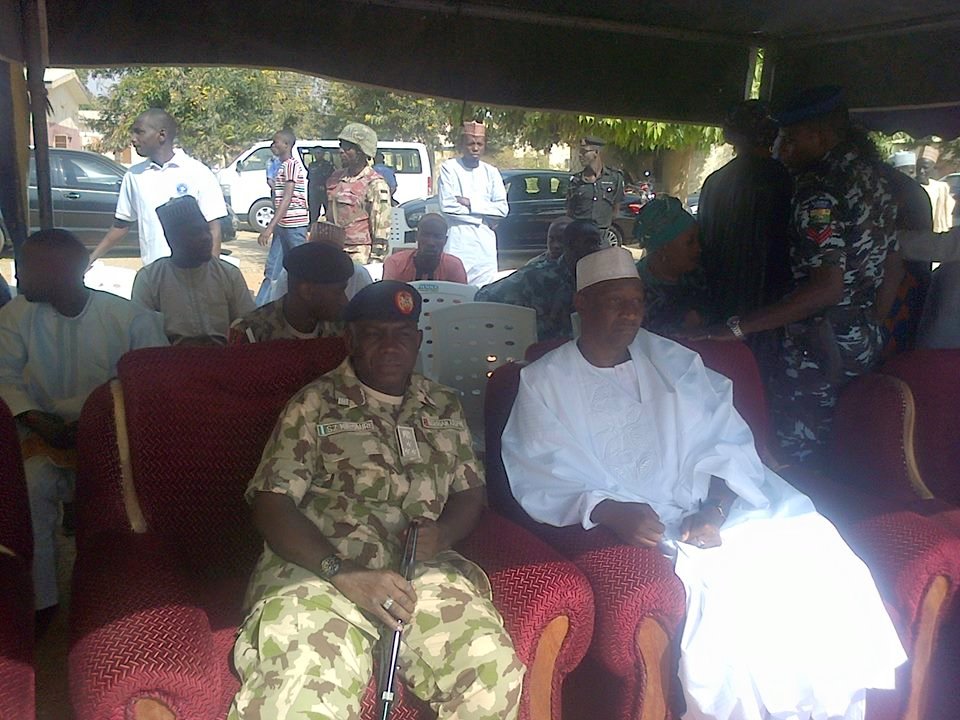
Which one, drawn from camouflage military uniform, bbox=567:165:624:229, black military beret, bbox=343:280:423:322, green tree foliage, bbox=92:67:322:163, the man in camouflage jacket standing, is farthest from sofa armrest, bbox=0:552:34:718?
green tree foliage, bbox=92:67:322:163

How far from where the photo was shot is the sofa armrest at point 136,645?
68.8 inches

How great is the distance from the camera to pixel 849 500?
294 centimetres

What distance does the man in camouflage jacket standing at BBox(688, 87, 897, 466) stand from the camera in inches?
122

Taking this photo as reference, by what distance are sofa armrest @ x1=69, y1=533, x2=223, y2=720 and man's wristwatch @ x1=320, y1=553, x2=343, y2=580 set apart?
0.99 feet

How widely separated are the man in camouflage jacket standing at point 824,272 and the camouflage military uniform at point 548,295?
108 centimetres

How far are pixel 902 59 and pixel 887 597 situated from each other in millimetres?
3895

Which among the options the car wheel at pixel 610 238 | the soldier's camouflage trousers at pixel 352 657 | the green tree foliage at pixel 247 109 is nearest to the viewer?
the soldier's camouflage trousers at pixel 352 657

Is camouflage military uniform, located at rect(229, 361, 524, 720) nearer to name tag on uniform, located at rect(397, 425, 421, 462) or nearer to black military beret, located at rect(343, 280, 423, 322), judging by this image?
name tag on uniform, located at rect(397, 425, 421, 462)

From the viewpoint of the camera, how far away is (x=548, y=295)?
420cm

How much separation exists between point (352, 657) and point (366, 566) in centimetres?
26

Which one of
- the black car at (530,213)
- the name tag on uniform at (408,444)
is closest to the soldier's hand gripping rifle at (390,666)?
the name tag on uniform at (408,444)

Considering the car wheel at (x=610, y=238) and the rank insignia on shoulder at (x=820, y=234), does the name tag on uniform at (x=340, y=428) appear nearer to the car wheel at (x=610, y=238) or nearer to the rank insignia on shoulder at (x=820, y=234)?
the rank insignia on shoulder at (x=820, y=234)

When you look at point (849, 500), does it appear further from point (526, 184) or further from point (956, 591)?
point (526, 184)

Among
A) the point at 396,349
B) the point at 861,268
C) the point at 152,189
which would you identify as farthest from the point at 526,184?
the point at 396,349
